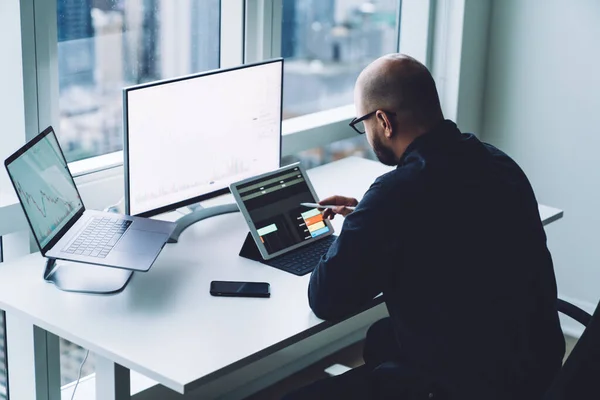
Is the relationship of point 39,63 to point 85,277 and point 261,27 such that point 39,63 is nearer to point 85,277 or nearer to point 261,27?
point 85,277

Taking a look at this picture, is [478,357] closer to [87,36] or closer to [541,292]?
[541,292]

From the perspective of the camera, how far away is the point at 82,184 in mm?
2512

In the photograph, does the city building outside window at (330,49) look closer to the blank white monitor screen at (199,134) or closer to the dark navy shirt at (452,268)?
the blank white monitor screen at (199,134)

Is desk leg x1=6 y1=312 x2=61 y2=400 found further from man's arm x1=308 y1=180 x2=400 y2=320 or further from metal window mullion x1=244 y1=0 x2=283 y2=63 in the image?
metal window mullion x1=244 y1=0 x2=283 y2=63

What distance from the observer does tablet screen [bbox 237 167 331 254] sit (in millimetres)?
2332

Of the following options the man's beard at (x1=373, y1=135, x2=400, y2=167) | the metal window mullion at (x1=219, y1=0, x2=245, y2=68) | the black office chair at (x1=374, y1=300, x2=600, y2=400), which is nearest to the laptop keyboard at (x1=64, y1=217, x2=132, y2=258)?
the man's beard at (x1=373, y1=135, x2=400, y2=167)

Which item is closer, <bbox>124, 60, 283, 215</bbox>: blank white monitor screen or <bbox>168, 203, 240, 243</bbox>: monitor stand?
<bbox>124, 60, 283, 215</bbox>: blank white monitor screen

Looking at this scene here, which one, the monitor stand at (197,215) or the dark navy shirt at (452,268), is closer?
the dark navy shirt at (452,268)

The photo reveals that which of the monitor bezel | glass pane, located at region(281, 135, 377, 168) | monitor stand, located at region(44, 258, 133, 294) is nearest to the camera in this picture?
A: the monitor bezel

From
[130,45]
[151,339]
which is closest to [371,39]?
[130,45]

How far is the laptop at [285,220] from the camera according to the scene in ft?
7.54

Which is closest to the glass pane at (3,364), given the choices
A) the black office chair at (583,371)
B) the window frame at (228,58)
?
the window frame at (228,58)

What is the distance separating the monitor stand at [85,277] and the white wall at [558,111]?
201cm

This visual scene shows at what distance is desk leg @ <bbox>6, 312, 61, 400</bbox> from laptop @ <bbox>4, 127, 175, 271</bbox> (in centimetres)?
38
